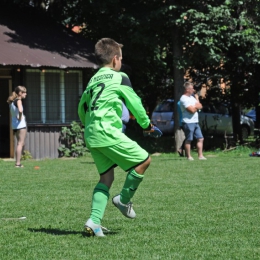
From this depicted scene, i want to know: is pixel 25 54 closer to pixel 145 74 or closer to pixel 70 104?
pixel 70 104

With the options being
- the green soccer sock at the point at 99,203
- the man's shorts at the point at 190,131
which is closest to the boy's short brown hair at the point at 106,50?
the green soccer sock at the point at 99,203

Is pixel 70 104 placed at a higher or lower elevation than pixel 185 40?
lower

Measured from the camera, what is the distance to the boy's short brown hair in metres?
6.97

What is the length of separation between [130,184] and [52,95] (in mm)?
14778

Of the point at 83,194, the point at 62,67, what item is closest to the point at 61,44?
the point at 62,67

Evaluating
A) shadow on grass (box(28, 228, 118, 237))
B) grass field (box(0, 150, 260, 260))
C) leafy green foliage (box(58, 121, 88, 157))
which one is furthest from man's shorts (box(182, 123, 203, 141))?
shadow on grass (box(28, 228, 118, 237))

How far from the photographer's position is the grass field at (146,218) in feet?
20.0

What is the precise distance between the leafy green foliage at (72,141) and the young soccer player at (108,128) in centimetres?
1425

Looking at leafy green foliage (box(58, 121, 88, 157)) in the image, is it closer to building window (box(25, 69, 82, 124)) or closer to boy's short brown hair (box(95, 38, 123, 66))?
building window (box(25, 69, 82, 124))

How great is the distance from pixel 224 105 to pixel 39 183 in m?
15.4

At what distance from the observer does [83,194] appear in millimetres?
10797

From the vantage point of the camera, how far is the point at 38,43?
69.0 ft

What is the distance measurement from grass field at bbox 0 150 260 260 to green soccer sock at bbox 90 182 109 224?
213 millimetres

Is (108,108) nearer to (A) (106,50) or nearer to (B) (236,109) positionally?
(A) (106,50)
